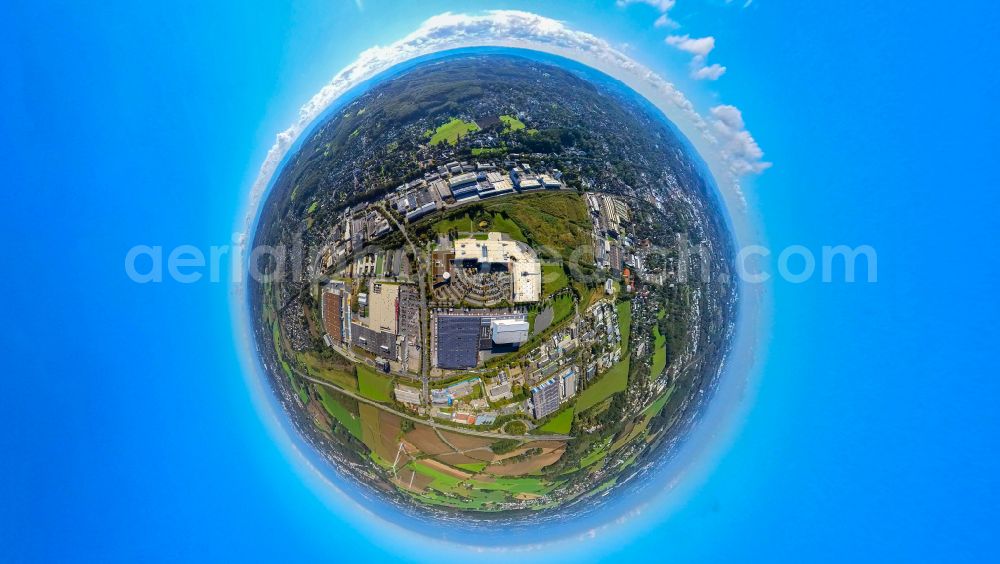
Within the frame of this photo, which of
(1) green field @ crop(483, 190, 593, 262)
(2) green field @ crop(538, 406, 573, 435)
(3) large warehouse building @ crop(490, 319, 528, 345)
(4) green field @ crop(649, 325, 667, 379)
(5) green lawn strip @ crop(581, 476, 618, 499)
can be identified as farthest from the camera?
(5) green lawn strip @ crop(581, 476, 618, 499)

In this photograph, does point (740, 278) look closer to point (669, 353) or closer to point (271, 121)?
point (669, 353)

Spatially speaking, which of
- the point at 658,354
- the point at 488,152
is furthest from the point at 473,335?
the point at 658,354

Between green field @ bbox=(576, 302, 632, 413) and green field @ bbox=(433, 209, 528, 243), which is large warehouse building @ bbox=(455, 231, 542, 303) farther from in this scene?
green field @ bbox=(576, 302, 632, 413)

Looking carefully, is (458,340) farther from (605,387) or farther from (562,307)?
(605,387)

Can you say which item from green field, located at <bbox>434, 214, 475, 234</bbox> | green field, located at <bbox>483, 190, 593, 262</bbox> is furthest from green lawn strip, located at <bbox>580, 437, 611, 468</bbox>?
green field, located at <bbox>434, 214, 475, 234</bbox>

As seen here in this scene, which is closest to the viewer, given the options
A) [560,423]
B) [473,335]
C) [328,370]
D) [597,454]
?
[473,335]

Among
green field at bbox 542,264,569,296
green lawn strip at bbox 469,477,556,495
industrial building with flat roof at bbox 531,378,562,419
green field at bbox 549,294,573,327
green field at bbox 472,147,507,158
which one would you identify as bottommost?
green lawn strip at bbox 469,477,556,495
